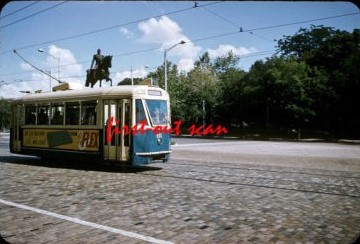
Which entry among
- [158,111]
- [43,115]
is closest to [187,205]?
[158,111]

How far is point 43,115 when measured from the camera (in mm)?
16250

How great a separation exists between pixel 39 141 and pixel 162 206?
10.1 m

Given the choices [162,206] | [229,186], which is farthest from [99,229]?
[229,186]

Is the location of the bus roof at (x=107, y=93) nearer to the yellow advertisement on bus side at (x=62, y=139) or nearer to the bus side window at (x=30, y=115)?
the bus side window at (x=30, y=115)

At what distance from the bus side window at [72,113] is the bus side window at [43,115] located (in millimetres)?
1412

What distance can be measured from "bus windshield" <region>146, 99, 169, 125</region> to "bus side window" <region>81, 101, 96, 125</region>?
2.20 m

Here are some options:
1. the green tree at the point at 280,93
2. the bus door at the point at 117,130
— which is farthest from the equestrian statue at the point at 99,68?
the green tree at the point at 280,93

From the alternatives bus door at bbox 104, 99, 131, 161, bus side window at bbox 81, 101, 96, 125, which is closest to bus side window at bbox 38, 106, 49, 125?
bus side window at bbox 81, 101, 96, 125

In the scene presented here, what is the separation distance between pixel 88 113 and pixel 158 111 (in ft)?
8.93

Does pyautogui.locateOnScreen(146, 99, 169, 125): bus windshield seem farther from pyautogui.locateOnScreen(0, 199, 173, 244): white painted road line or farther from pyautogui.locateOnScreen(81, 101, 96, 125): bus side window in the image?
pyautogui.locateOnScreen(0, 199, 173, 244): white painted road line

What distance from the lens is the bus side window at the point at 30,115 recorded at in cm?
1666

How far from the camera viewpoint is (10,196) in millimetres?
9039

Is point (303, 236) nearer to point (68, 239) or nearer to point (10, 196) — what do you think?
point (68, 239)

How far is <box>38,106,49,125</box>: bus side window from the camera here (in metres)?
16.0
